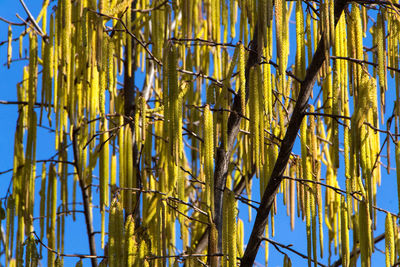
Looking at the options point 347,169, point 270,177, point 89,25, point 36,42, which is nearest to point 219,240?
point 270,177

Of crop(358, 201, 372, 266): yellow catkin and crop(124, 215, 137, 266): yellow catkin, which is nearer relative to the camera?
crop(358, 201, 372, 266): yellow catkin

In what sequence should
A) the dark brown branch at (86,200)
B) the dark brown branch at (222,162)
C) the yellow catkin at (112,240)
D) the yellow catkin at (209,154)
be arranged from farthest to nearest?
the dark brown branch at (86,200)
the dark brown branch at (222,162)
the yellow catkin at (112,240)
the yellow catkin at (209,154)

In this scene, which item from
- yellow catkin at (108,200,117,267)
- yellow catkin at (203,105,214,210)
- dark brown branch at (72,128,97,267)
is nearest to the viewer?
yellow catkin at (203,105,214,210)

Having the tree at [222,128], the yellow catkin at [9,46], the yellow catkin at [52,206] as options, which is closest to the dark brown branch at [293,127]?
the tree at [222,128]

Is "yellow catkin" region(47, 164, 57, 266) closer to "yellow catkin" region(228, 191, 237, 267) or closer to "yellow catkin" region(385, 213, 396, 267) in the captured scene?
"yellow catkin" region(228, 191, 237, 267)

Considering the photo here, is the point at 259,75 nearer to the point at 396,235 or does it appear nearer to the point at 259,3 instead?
the point at 259,3

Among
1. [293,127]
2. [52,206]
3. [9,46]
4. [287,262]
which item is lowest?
[287,262]

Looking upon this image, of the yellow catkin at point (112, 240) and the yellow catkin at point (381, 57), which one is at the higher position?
the yellow catkin at point (381, 57)

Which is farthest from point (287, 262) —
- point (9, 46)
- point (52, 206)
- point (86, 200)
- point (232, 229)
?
point (9, 46)

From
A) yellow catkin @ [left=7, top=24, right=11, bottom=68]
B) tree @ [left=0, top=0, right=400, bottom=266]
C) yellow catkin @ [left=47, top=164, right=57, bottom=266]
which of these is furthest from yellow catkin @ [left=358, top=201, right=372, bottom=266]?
yellow catkin @ [left=7, top=24, right=11, bottom=68]

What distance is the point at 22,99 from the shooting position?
6.23ft

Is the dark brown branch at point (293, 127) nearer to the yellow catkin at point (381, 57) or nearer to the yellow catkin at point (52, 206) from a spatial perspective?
the yellow catkin at point (381, 57)

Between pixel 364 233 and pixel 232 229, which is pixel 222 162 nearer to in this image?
pixel 232 229

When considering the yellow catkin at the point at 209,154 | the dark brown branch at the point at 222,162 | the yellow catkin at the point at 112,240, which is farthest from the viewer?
the dark brown branch at the point at 222,162
